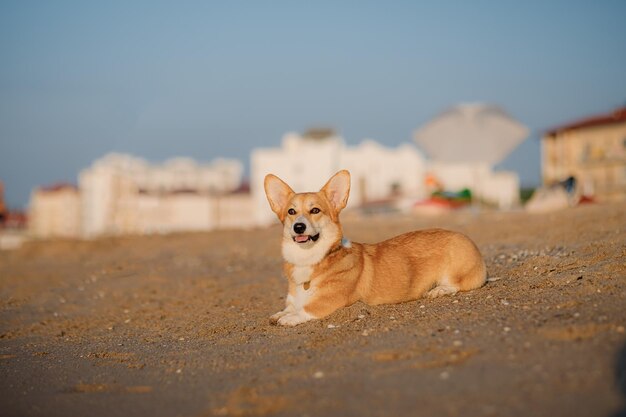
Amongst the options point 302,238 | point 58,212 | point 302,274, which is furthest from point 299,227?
point 58,212

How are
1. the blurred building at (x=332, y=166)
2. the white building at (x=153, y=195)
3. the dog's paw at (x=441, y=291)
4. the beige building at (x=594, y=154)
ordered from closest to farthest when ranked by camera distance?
the dog's paw at (x=441, y=291) → the beige building at (x=594, y=154) → the blurred building at (x=332, y=166) → the white building at (x=153, y=195)

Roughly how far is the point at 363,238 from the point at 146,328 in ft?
25.3

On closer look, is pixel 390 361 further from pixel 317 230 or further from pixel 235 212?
pixel 235 212

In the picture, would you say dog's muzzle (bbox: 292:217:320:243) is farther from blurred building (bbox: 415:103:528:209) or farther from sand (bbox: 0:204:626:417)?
blurred building (bbox: 415:103:528:209)

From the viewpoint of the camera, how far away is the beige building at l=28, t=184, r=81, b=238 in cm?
10950

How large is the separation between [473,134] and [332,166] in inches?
2081

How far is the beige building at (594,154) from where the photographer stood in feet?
156

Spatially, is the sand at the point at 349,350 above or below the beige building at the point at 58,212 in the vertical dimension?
above

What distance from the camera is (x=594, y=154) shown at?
1940 inches

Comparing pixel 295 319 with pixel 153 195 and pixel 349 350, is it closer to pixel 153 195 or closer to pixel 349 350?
pixel 349 350

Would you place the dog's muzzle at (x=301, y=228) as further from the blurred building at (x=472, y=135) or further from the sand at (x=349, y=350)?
the blurred building at (x=472, y=135)

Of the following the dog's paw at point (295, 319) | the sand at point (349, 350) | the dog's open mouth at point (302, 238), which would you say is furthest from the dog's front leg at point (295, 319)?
the dog's open mouth at point (302, 238)

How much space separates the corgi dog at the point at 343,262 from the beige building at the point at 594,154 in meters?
41.7

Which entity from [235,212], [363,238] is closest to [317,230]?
[363,238]
